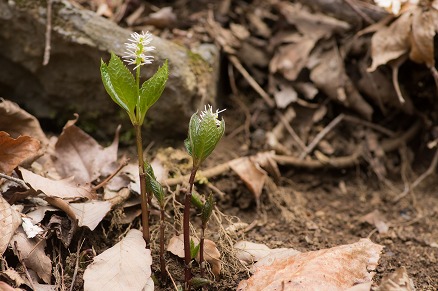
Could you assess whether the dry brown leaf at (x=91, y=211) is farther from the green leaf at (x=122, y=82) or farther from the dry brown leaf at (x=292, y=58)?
the dry brown leaf at (x=292, y=58)

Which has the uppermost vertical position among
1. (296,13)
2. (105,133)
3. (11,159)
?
(296,13)

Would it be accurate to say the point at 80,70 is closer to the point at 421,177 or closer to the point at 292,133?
the point at 292,133

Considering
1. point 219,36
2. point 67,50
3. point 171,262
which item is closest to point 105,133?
point 67,50

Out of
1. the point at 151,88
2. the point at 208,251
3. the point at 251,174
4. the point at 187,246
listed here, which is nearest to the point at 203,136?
the point at 151,88

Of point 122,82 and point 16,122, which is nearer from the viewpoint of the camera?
point 122,82

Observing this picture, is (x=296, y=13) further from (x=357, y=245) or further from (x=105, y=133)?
(x=357, y=245)

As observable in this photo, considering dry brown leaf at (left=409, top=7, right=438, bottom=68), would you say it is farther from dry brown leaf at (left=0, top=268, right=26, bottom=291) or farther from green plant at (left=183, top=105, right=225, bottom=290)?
dry brown leaf at (left=0, top=268, right=26, bottom=291)

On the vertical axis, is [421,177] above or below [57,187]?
below
